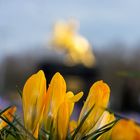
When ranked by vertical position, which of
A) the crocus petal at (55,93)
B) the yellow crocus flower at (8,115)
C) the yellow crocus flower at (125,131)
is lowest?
the yellow crocus flower at (125,131)

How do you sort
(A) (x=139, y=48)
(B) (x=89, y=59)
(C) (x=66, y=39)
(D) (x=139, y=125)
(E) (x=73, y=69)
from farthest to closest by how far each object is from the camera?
1. (A) (x=139, y=48)
2. (E) (x=73, y=69)
3. (B) (x=89, y=59)
4. (C) (x=66, y=39)
5. (D) (x=139, y=125)

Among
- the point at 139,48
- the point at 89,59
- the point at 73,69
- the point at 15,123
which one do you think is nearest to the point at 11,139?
the point at 15,123

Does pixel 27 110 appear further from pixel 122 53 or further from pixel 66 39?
pixel 122 53

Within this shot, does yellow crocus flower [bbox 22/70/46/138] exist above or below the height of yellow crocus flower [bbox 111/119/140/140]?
above

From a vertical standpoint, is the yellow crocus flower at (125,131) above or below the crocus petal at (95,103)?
below

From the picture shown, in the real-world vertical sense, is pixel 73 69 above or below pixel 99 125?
below
